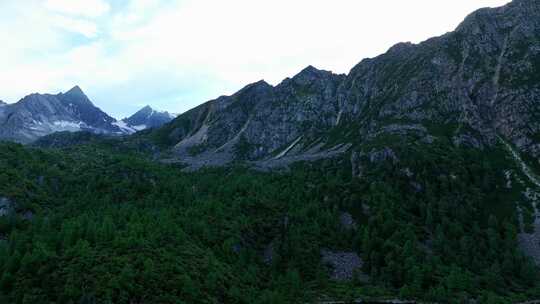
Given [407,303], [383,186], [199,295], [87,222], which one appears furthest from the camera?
[383,186]

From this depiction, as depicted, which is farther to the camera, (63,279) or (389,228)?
(389,228)

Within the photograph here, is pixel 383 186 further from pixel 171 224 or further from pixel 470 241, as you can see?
pixel 171 224

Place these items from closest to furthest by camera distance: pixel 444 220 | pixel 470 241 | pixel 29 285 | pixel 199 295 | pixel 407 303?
pixel 29 285 → pixel 199 295 → pixel 407 303 → pixel 470 241 → pixel 444 220

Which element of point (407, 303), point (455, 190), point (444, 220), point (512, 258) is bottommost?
point (407, 303)

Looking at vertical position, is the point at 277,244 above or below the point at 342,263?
above

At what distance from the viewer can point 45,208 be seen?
589ft

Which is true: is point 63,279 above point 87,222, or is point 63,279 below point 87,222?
below

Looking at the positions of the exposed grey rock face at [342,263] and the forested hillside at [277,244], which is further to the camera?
the exposed grey rock face at [342,263]

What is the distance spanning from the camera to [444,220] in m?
168

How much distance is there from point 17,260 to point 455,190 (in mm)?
166826

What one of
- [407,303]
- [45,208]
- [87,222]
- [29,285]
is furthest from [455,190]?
[45,208]

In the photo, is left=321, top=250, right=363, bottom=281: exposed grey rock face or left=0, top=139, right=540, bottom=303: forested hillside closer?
left=0, top=139, right=540, bottom=303: forested hillside

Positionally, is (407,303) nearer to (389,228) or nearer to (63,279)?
(389,228)

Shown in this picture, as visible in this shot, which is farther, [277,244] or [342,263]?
[277,244]
